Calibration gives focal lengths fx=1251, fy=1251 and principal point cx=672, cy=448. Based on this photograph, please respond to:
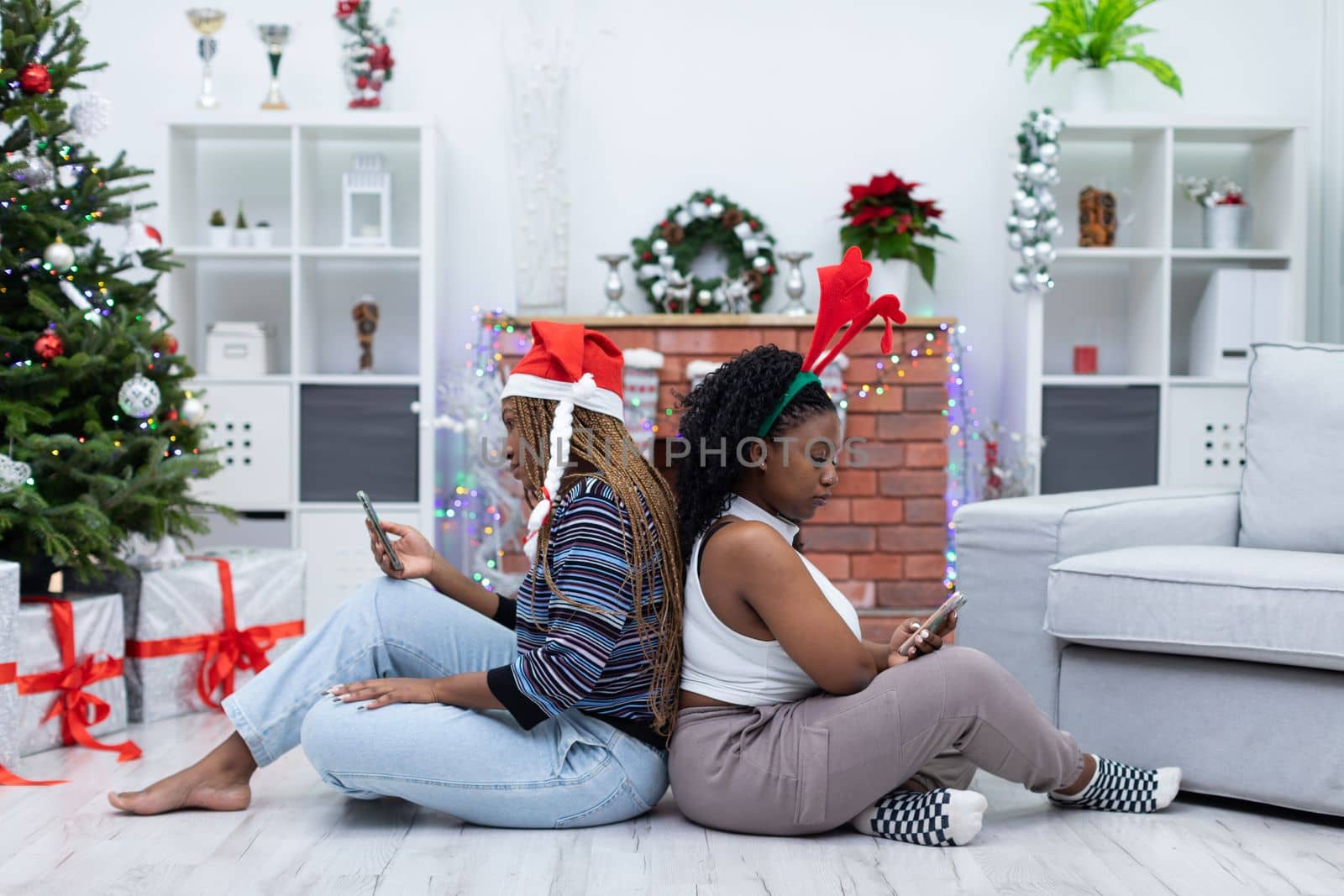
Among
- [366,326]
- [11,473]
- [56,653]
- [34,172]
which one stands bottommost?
[56,653]

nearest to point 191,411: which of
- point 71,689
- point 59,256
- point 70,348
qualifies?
point 70,348

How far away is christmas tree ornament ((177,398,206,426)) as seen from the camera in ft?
9.15

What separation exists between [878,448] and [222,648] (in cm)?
202

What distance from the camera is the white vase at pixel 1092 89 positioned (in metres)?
4.03

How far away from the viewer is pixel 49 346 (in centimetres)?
253

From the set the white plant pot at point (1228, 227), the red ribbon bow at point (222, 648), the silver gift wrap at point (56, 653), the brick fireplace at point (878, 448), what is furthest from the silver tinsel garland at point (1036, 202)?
the silver gift wrap at point (56, 653)

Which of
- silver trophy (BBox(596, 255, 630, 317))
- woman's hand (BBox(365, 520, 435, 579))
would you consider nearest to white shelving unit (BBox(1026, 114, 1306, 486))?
silver trophy (BBox(596, 255, 630, 317))

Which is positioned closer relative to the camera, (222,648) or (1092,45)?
(222,648)

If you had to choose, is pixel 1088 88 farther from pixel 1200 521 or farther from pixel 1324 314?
pixel 1200 521

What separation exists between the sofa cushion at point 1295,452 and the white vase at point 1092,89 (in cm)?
177

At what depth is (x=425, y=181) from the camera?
4023 millimetres

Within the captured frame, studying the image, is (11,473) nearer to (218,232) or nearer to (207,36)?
(218,232)

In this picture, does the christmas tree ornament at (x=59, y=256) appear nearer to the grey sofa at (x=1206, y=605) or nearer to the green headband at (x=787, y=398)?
the green headband at (x=787, y=398)

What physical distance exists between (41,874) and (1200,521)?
211 cm
